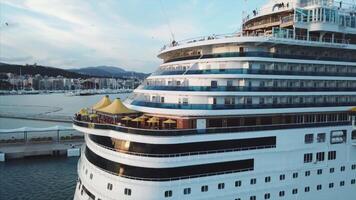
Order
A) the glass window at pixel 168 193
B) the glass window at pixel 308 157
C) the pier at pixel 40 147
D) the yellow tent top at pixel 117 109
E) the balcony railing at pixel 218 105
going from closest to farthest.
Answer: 1. the glass window at pixel 168 193
2. the balcony railing at pixel 218 105
3. the yellow tent top at pixel 117 109
4. the glass window at pixel 308 157
5. the pier at pixel 40 147

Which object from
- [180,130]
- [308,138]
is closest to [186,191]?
[180,130]

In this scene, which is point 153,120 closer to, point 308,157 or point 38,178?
point 308,157

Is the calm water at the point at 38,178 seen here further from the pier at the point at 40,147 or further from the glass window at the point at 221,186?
the glass window at the point at 221,186

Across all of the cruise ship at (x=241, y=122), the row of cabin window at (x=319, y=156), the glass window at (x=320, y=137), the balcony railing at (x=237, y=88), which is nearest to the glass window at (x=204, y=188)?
the cruise ship at (x=241, y=122)

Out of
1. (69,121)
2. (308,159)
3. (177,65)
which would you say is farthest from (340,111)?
(69,121)

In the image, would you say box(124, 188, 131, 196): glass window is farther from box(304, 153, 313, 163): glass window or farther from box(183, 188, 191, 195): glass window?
box(304, 153, 313, 163): glass window

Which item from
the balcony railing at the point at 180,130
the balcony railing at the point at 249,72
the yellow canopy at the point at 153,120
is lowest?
the balcony railing at the point at 180,130
